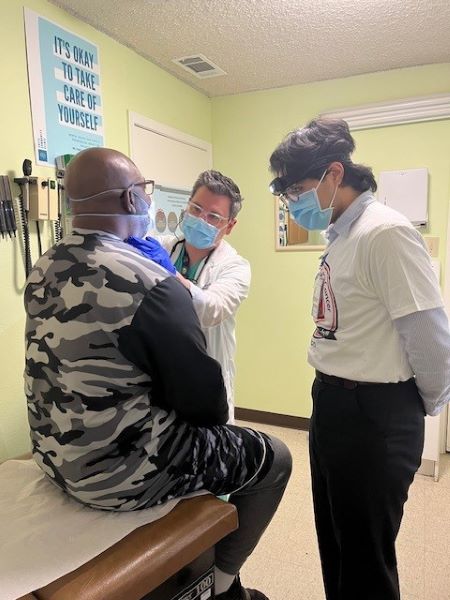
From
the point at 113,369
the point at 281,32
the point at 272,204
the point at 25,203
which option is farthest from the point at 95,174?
the point at 272,204

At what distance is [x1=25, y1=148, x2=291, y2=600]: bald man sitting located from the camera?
1.01 m

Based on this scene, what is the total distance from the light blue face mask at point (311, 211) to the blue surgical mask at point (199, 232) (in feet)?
1.33

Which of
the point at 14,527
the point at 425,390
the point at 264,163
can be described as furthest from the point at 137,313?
the point at 264,163

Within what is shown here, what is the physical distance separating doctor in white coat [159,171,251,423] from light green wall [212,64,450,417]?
137 centimetres

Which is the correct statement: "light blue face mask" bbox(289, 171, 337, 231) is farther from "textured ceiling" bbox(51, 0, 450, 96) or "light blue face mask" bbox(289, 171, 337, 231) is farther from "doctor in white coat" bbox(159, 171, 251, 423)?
"textured ceiling" bbox(51, 0, 450, 96)

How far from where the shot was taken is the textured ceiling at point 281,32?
6.56 ft

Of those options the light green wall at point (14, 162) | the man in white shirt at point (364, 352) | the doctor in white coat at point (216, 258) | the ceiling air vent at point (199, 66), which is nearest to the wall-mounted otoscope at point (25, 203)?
the light green wall at point (14, 162)

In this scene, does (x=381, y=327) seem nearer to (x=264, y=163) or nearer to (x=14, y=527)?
(x=14, y=527)

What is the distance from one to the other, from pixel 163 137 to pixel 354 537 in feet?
7.65

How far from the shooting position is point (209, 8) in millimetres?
2002

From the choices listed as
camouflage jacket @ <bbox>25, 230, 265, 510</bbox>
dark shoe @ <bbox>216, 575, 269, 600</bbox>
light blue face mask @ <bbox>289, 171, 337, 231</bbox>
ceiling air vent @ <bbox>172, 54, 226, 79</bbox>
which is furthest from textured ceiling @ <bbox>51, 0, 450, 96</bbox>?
dark shoe @ <bbox>216, 575, 269, 600</bbox>

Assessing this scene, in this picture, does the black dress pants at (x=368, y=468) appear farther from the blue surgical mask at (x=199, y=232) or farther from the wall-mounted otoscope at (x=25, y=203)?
the wall-mounted otoscope at (x=25, y=203)

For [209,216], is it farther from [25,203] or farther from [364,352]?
[364,352]

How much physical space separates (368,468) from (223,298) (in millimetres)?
749
